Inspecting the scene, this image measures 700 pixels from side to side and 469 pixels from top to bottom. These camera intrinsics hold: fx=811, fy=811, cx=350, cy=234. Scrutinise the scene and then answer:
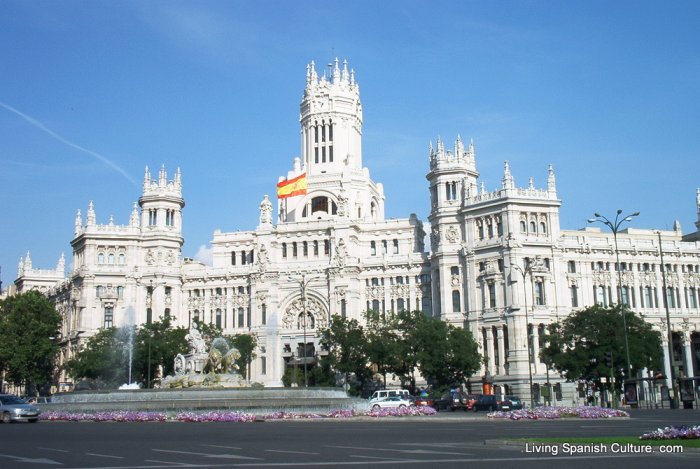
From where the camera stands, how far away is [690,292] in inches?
4252

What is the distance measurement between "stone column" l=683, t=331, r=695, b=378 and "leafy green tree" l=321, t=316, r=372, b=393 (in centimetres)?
4194

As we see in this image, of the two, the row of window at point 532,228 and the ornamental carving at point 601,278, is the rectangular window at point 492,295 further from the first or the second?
the ornamental carving at point 601,278

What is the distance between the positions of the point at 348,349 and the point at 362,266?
2119 centimetres

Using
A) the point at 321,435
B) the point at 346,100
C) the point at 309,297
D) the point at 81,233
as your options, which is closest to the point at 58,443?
the point at 321,435

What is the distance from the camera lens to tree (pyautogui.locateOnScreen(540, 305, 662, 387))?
7950 centimetres

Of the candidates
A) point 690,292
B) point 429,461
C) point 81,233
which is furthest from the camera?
point 81,233

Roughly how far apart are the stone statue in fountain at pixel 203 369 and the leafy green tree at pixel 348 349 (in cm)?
3177

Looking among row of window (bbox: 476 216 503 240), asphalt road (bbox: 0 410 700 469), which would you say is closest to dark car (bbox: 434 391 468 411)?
row of window (bbox: 476 216 503 240)

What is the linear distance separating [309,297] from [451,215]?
2249 cm

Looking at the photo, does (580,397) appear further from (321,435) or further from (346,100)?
(321,435)

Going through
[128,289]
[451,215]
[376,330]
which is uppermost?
[451,215]

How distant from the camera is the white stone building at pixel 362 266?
3888 inches

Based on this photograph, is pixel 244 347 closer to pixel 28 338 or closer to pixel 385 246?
pixel 385 246

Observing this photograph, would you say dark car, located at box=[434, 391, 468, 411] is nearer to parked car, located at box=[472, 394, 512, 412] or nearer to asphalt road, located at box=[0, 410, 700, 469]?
parked car, located at box=[472, 394, 512, 412]
